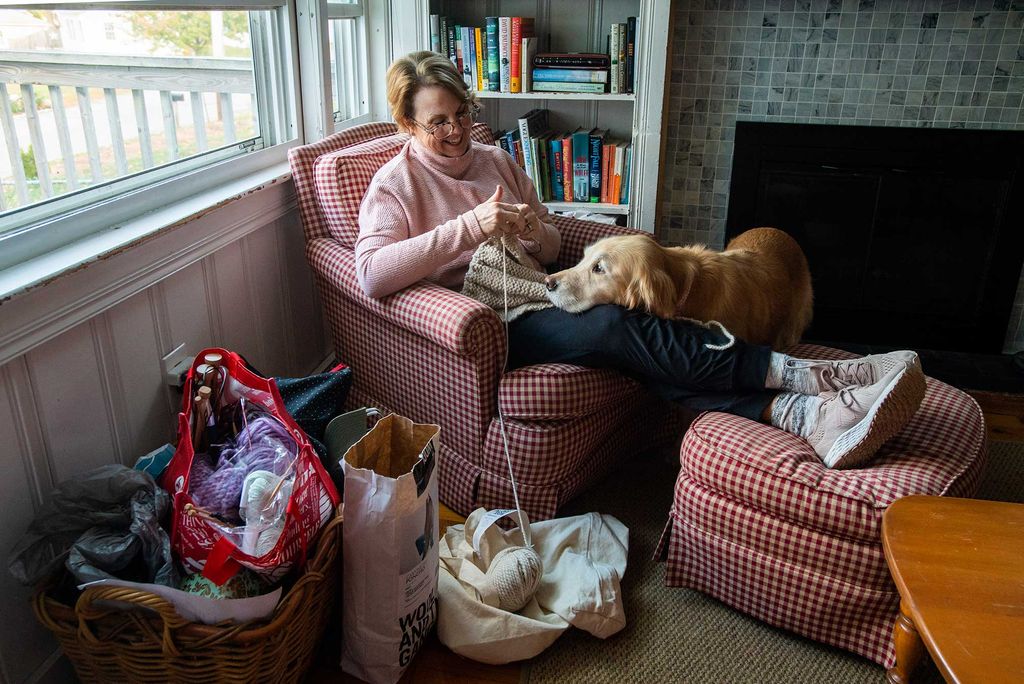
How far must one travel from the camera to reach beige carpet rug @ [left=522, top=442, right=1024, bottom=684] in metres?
1.53

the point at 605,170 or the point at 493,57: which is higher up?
the point at 493,57

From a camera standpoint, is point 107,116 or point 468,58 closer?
point 107,116

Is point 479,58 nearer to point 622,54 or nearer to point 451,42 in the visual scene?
point 451,42

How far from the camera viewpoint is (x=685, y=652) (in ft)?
5.21

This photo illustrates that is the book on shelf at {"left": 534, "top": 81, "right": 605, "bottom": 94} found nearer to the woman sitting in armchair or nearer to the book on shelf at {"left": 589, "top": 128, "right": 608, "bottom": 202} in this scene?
the book on shelf at {"left": 589, "top": 128, "right": 608, "bottom": 202}

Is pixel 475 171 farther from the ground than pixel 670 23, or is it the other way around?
pixel 670 23

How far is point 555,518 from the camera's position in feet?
6.24

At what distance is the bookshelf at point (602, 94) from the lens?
8.66 feet

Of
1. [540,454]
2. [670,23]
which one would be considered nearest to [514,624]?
[540,454]

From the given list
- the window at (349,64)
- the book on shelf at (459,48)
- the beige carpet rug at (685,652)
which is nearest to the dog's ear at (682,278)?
the beige carpet rug at (685,652)

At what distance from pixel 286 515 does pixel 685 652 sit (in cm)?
86

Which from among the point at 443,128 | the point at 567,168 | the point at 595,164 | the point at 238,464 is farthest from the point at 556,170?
the point at 238,464

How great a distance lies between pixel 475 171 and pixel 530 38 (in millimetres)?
893

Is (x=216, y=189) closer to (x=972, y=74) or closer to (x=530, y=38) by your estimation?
(x=530, y=38)
